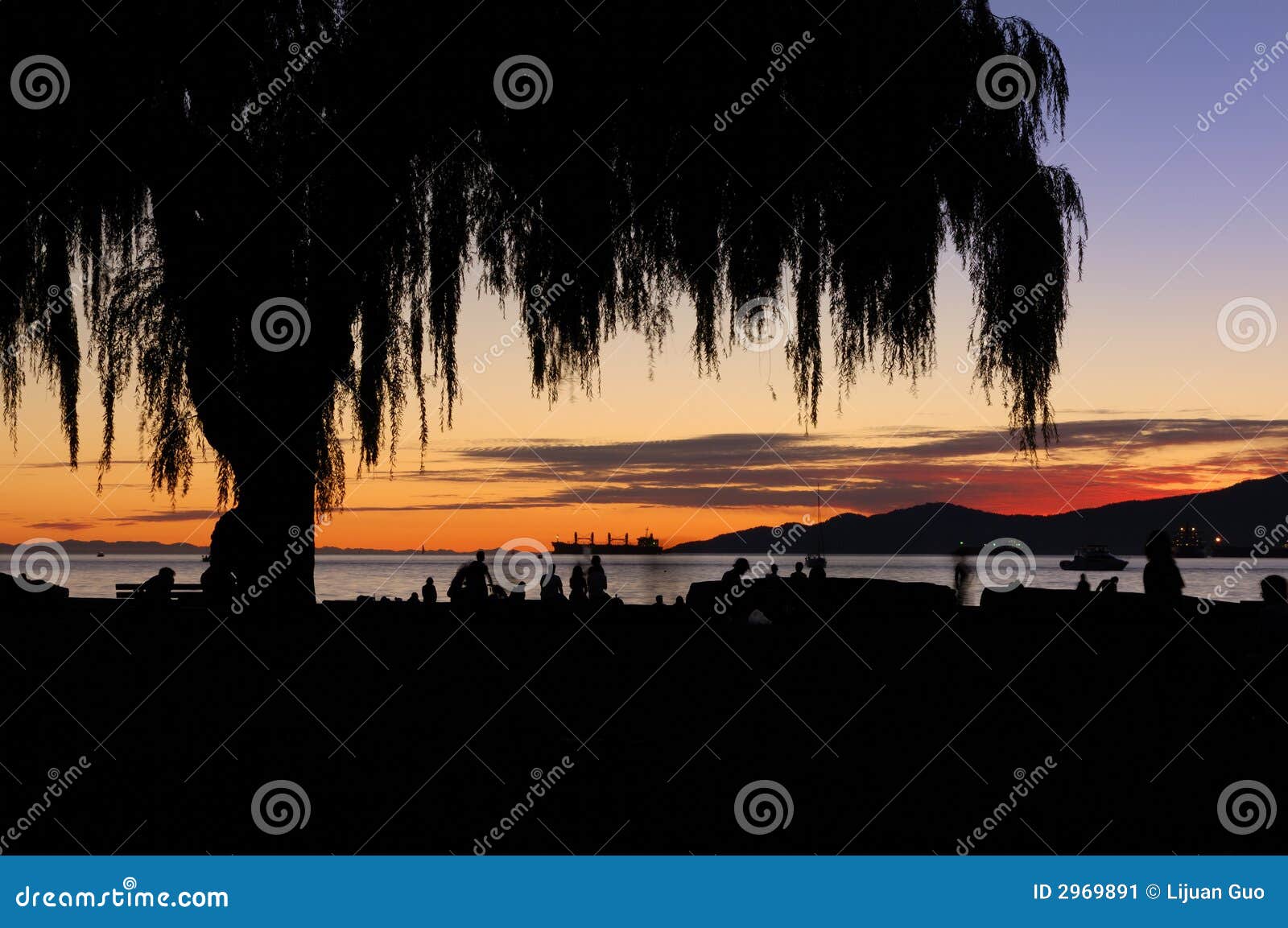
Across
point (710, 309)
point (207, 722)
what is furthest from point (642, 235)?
point (207, 722)

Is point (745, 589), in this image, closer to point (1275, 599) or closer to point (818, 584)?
point (818, 584)

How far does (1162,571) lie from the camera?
9984 mm

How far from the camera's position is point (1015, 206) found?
8.91 meters

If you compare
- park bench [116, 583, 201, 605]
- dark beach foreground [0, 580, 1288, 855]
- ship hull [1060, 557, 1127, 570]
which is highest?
dark beach foreground [0, 580, 1288, 855]

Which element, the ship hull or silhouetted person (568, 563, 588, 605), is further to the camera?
the ship hull

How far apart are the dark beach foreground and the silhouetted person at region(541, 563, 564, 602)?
12.1 ft

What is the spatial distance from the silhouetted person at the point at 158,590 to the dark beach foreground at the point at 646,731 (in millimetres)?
1356

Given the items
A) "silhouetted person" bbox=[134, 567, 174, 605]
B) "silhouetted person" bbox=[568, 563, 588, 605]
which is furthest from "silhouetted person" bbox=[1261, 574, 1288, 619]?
"silhouetted person" bbox=[134, 567, 174, 605]

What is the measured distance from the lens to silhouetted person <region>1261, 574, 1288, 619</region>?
369 inches

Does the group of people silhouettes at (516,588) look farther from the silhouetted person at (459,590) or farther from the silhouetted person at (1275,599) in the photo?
the silhouetted person at (1275,599)

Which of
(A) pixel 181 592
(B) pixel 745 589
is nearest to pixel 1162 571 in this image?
(B) pixel 745 589

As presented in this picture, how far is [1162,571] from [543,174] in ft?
20.5

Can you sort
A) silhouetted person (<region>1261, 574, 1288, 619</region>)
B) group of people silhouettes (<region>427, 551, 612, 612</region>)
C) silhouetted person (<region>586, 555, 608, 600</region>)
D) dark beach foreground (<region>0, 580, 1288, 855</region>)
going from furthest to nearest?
silhouetted person (<region>586, 555, 608, 600</region>), group of people silhouettes (<region>427, 551, 612, 612</region>), silhouetted person (<region>1261, 574, 1288, 619</region>), dark beach foreground (<region>0, 580, 1288, 855</region>)

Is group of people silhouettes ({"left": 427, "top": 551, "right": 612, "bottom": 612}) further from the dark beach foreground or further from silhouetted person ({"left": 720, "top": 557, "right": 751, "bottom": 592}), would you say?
the dark beach foreground
